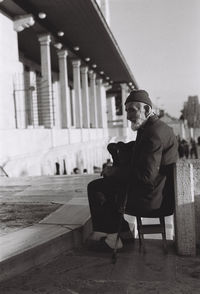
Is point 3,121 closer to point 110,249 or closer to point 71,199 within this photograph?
point 71,199

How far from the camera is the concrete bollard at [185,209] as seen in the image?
4.11 m

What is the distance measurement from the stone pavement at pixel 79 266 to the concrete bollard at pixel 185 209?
138 millimetres

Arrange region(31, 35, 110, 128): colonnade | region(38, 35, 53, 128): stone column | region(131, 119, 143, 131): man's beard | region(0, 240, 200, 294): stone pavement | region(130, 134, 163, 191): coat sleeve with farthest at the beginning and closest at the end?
region(31, 35, 110, 128): colonnade, region(38, 35, 53, 128): stone column, region(131, 119, 143, 131): man's beard, region(130, 134, 163, 191): coat sleeve, region(0, 240, 200, 294): stone pavement

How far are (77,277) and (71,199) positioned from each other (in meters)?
3.05

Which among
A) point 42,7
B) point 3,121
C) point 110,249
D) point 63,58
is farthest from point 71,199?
point 63,58

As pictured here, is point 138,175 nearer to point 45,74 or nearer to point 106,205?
point 106,205

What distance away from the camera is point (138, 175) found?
13.0ft

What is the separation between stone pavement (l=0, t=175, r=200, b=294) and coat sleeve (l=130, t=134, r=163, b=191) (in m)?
0.83

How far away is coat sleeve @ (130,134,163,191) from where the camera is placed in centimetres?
392

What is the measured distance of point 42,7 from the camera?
1639 centimetres

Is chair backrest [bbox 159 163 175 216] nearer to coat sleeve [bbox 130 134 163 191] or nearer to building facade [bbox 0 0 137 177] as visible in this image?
coat sleeve [bbox 130 134 163 191]

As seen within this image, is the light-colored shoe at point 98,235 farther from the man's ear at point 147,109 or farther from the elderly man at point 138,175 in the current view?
the man's ear at point 147,109

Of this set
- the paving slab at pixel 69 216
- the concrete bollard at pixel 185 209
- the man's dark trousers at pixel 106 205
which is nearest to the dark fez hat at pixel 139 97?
the concrete bollard at pixel 185 209

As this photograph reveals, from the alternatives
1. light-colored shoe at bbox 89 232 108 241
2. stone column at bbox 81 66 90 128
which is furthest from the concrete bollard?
stone column at bbox 81 66 90 128
